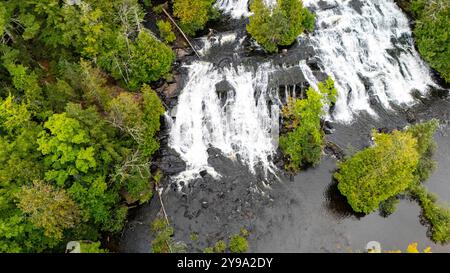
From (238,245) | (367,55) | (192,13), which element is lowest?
(238,245)

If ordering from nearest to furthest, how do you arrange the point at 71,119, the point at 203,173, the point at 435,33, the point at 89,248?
the point at 71,119 < the point at 89,248 < the point at 203,173 < the point at 435,33

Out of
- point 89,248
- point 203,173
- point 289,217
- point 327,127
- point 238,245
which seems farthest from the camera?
point 327,127

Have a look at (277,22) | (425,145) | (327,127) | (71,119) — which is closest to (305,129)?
(327,127)

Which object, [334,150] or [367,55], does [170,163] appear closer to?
[334,150]

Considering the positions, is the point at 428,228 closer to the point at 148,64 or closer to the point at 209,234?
the point at 209,234

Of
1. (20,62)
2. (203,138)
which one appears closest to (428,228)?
(203,138)

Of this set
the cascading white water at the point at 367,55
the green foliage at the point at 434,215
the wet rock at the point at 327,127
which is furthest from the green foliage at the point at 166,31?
the green foliage at the point at 434,215
